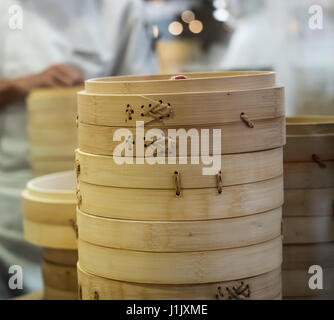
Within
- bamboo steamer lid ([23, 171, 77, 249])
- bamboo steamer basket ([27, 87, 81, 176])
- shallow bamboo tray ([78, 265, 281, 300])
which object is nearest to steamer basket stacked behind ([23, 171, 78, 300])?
bamboo steamer lid ([23, 171, 77, 249])

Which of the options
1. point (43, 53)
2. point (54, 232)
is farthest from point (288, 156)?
point (43, 53)

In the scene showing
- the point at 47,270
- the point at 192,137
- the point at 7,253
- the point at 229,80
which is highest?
the point at 229,80

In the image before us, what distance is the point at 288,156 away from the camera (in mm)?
1587

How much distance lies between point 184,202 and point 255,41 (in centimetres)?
253

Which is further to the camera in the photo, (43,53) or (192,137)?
(43,53)

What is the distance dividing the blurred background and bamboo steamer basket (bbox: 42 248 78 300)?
4.05ft

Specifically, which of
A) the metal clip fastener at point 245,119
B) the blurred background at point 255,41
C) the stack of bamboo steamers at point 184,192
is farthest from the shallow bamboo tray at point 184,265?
the blurred background at point 255,41

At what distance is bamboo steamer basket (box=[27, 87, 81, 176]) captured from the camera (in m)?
2.36

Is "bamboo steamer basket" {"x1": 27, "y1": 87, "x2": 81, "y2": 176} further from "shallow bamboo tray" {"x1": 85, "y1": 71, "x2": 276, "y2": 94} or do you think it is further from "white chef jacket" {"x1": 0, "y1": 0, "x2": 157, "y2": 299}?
"shallow bamboo tray" {"x1": 85, "y1": 71, "x2": 276, "y2": 94}

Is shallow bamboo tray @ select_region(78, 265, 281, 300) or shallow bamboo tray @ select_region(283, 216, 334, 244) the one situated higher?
shallow bamboo tray @ select_region(283, 216, 334, 244)

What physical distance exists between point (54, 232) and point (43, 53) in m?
1.12

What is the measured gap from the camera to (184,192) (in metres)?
1.24

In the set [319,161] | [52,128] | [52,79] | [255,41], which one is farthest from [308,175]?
[255,41]
